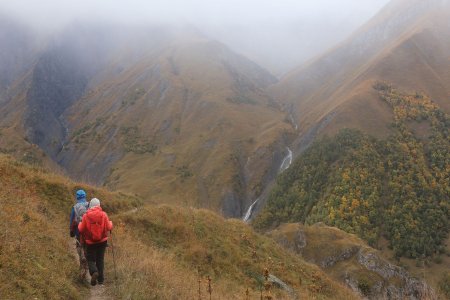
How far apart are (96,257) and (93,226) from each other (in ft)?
3.93

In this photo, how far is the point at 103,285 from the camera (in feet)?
47.8

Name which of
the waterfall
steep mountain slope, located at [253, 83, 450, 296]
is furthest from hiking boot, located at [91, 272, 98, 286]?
the waterfall

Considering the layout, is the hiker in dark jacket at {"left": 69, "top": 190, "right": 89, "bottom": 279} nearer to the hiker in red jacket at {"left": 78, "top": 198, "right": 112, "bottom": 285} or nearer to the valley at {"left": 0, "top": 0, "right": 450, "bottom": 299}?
the hiker in red jacket at {"left": 78, "top": 198, "right": 112, "bottom": 285}

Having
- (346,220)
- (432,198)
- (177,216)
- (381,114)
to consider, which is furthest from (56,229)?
(381,114)

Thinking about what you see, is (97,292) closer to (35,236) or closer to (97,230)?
(97,230)

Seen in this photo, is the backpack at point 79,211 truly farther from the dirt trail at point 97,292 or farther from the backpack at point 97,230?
the dirt trail at point 97,292

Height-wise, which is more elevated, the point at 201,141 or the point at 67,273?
the point at 67,273

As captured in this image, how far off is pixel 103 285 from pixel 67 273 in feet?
4.02

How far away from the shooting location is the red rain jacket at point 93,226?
44.4ft

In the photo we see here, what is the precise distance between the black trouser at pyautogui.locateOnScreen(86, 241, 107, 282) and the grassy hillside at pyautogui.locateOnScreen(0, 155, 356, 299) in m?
0.63

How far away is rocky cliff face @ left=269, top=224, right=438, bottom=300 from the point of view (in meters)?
56.3

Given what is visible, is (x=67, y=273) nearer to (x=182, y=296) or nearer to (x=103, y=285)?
(x=103, y=285)

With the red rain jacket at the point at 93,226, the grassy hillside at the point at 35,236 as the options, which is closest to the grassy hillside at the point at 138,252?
the grassy hillside at the point at 35,236

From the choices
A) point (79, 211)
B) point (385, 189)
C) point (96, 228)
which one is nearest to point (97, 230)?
point (96, 228)
